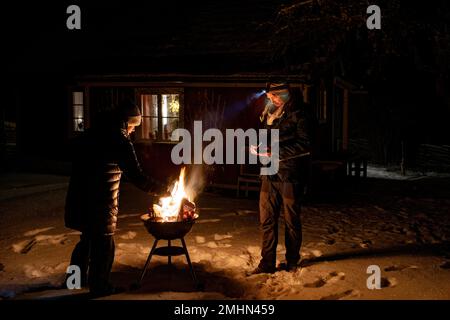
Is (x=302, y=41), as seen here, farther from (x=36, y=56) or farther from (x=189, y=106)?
(x=36, y=56)

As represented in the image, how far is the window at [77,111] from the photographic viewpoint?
653 inches

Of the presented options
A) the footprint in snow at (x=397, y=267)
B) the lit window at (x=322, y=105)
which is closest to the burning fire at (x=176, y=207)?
the footprint in snow at (x=397, y=267)

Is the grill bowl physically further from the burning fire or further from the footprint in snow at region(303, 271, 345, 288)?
the footprint in snow at region(303, 271, 345, 288)

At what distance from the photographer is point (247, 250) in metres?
7.64

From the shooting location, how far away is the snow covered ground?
5.88 metres

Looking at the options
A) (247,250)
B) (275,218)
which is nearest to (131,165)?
(275,218)

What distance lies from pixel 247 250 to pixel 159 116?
7.00 meters

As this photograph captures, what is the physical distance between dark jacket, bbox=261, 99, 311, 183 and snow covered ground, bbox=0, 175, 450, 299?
121 centimetres

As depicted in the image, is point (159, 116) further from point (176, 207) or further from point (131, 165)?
point (131, 165)

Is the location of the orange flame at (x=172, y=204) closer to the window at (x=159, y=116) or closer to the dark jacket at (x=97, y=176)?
the dark jacket at (x=97, y=176)

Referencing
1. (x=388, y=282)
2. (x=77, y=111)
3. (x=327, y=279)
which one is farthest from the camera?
(x=77, y=111)

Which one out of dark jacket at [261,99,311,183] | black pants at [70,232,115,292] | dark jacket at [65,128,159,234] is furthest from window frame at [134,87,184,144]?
black pants at [70,232,115,292]

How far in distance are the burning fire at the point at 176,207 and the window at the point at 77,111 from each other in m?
11.1
